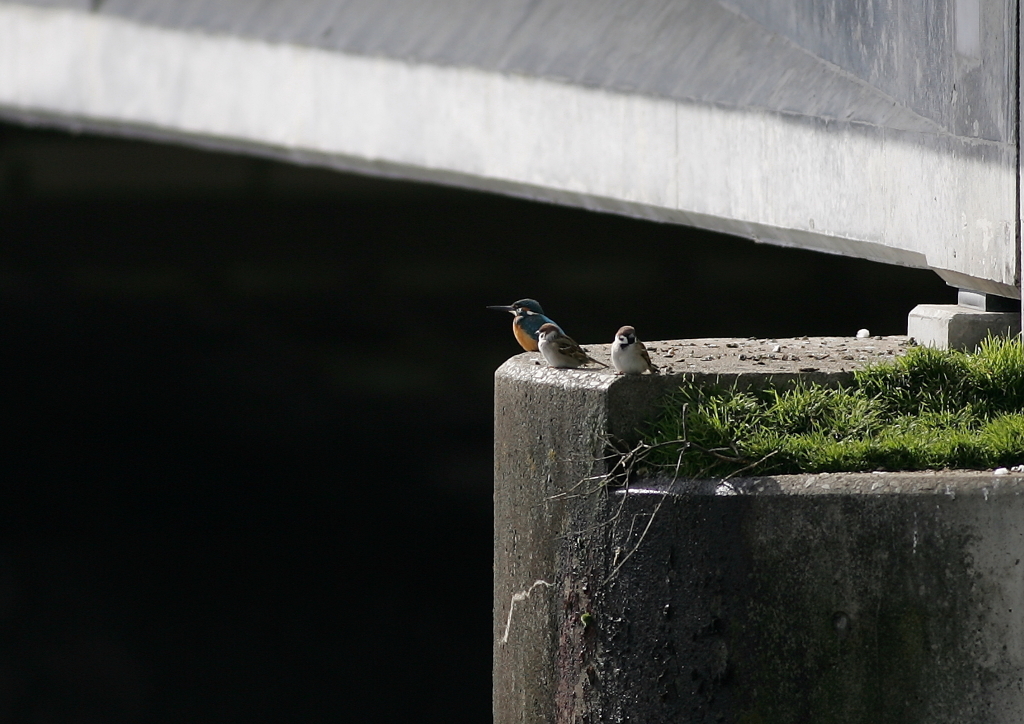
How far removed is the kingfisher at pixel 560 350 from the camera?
500cm

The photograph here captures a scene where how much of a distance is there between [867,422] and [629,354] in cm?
87

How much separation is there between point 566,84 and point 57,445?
1062 centimetres

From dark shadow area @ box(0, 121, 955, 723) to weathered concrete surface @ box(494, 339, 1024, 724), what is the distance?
335 inches

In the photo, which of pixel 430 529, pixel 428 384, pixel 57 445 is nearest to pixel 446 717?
pixel 430 529

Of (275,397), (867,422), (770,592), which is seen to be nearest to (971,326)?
(867,422)

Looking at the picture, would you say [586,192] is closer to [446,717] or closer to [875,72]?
[875,72]

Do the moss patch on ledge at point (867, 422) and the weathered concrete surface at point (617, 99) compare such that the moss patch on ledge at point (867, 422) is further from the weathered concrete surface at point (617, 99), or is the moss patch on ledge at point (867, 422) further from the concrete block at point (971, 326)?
the weathered concrete surface at point (617, 99)

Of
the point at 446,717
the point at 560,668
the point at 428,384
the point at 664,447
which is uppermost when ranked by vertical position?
the point at 428,384

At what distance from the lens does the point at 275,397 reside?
53.5 ft

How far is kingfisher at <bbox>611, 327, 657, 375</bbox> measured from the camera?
15.1 ft

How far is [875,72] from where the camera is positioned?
6457 millimetres

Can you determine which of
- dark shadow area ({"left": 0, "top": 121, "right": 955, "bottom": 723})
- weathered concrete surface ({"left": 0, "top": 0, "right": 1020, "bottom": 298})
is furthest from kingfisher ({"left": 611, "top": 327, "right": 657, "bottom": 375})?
dark shadow area ({"left": 0, "top": 121, "right": 955, "bottom": 723})

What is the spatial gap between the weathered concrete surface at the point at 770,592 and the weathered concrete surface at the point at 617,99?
175 cm

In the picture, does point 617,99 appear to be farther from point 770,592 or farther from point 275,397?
point 275,397
